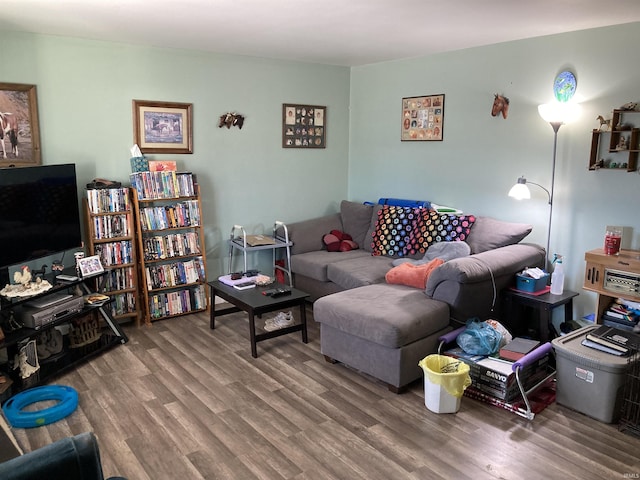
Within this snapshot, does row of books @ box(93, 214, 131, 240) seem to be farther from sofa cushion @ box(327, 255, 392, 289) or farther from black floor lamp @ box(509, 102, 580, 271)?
black floor lamp @ box(509, 102, 580, 271)

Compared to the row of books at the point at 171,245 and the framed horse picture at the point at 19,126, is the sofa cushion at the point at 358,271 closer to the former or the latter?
the row of books at the point at 171,245

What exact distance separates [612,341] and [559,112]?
174 cm

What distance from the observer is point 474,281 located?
11.2 ft

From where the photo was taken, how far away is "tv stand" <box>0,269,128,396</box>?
321cm

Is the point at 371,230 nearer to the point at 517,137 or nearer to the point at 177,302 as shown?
the point at 517,137

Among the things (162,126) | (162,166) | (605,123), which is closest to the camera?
(605,123)

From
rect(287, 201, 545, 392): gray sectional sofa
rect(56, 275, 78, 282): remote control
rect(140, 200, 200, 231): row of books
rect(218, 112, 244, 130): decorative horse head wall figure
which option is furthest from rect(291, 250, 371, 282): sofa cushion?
rect(56, 275, 78, 282): remote control

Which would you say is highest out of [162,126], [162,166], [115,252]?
[162,126]

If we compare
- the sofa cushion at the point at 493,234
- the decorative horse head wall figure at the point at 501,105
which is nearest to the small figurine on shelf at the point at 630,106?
the decorative horse head wall figure at the point at 501,105

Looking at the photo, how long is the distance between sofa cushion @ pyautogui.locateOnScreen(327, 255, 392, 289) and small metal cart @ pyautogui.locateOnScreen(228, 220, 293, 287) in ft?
1.99

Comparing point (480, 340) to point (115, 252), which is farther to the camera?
point (115, 252)

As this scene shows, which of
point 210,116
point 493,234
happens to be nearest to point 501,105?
point 493,234

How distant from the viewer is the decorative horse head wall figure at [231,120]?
4801mm

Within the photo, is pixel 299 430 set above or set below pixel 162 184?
below
